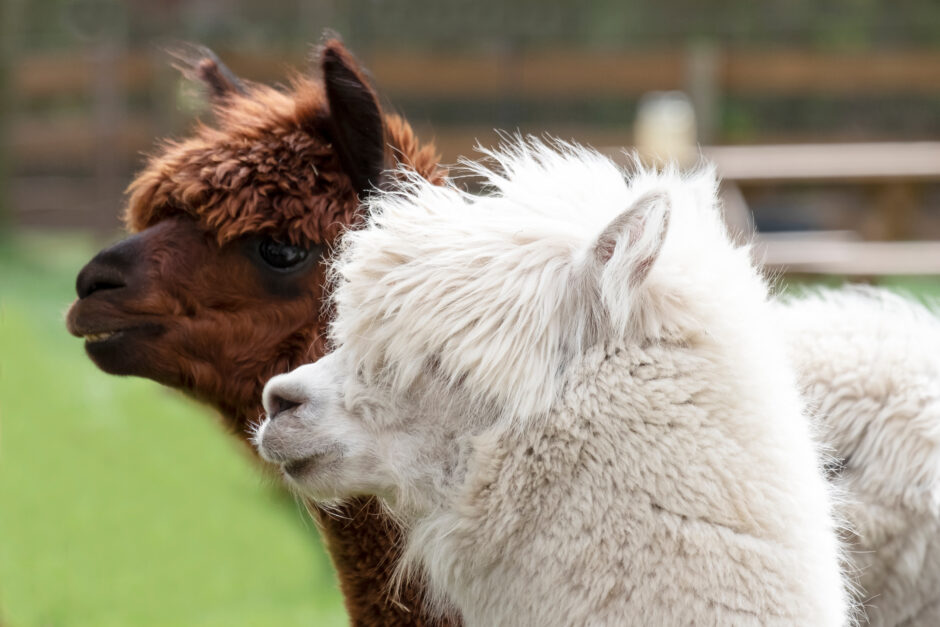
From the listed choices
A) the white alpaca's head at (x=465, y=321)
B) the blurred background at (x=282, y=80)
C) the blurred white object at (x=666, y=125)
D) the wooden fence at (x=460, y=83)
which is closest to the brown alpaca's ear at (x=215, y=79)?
the blurred background at (x=282, y=80)

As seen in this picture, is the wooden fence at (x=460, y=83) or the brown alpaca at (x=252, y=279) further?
the wooden fence at (x=460, y=83)

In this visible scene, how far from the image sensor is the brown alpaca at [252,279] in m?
2.71

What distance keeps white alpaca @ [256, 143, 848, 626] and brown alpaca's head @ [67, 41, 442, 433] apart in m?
0.60

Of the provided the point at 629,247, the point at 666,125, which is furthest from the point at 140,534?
the point at 666,125

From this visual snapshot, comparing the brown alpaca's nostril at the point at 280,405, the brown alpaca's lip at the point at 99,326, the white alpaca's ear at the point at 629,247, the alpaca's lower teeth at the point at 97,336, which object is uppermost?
the white alpaca's ear at the point at 629,247

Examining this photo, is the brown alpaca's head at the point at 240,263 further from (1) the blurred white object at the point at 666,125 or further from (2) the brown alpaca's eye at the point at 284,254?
(1) the blurred white object at the point at 666,125

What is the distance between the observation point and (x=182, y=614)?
16.4 feet

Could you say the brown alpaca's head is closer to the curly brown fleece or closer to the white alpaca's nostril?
the curly brown fleece

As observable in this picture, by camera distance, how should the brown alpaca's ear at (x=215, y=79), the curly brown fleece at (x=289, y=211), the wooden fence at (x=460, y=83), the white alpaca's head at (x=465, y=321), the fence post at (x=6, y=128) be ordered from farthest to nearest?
the fence post at (x=6, y=128) → the wooden fence at (x=460, y=83) → the brown alpaca's ear at (x=215, y=79) → the curly brown fleece at (x=289, y=211) → the white alpaca's head at (x=465, y=321)

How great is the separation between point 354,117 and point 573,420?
43.8 inches

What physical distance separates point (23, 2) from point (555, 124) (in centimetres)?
1096

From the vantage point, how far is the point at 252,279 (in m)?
2.75

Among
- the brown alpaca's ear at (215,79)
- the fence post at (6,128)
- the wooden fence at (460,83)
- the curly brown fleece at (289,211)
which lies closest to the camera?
the curly brown fleece at (289,211)

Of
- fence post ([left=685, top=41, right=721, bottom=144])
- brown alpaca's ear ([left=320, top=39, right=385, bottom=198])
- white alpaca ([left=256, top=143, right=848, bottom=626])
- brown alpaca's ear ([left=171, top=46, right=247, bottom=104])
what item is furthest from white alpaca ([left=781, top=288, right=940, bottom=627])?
fence post ([left=685, top=41, right=721, bottom=144])
